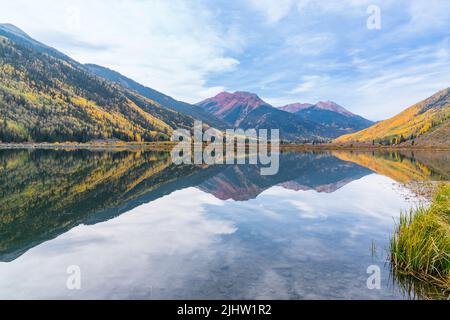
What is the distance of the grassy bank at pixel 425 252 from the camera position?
13.5m

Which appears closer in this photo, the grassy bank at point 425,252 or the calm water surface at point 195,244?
the calm water surface at point 195,244

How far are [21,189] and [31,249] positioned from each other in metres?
24.5

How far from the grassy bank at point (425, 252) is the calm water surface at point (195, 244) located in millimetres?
909

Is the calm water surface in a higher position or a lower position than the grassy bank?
lower

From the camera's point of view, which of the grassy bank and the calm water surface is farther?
the grassy bank

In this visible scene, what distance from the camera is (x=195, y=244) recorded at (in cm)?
1912

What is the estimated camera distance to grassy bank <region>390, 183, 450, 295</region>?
1347 cm

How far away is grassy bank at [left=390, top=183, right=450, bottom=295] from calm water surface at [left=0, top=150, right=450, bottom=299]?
909mm

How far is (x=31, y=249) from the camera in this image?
18266 millimetres

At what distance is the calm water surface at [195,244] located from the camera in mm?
12953

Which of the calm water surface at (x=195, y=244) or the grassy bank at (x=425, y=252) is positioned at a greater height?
the grassy bank at (x=425, y=252)

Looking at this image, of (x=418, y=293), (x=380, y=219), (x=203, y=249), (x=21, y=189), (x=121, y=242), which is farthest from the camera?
(x=21, y=189)
